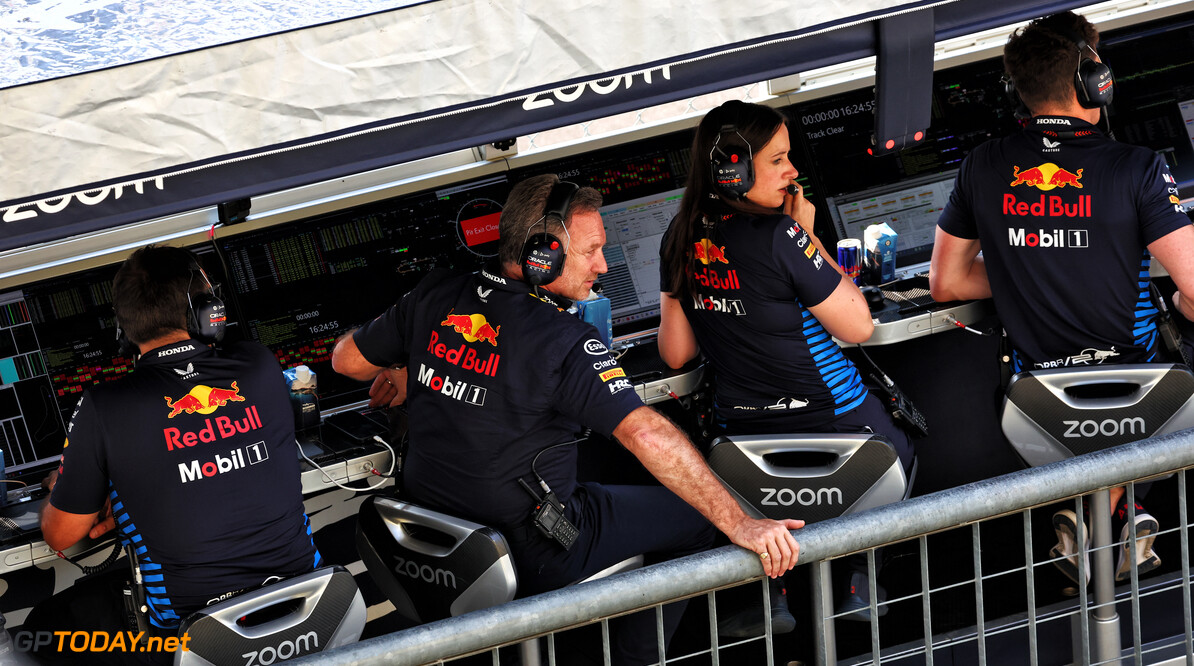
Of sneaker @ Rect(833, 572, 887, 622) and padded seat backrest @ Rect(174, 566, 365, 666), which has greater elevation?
padded seat backrest @ Rect(174, 566, 365, 666)

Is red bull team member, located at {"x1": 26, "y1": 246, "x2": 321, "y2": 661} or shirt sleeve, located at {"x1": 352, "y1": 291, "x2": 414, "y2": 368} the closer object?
red bull team member, located at {"x1": 26, "y1": 246, "x2": 321, "y2": 661}

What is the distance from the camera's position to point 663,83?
2393 mm

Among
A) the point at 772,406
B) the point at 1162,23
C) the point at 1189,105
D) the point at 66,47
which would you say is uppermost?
the point at 66,47

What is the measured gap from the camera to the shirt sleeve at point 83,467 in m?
2.42

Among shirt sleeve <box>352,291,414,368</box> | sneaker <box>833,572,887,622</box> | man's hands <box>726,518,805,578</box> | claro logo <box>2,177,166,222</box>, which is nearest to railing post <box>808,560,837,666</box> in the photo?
man's hands <box>726,518,805,578</box>

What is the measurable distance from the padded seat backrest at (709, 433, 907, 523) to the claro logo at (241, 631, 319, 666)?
0.99 meters

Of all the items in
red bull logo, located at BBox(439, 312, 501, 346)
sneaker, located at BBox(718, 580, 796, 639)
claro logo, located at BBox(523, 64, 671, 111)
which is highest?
claro logo, located at BBox(523, 64, 671, 111)

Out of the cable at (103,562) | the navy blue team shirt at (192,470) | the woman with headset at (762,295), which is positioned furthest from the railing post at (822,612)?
the cable at (103,562)

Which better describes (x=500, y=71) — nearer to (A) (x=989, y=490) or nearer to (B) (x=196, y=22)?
(B) (x=196, y=22)

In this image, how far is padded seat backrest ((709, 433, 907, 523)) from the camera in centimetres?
262

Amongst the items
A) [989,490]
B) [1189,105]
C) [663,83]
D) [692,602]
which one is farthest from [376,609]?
[1189,105]

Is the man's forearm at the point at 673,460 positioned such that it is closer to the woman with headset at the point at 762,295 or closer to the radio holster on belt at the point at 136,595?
A: the woman with headset at the point at 762,295

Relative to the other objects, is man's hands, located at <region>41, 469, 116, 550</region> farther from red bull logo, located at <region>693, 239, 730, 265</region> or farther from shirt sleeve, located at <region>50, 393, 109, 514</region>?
red bull logo, located at <region>693, 239, 730, 265</region>

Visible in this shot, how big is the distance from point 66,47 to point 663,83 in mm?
1151
